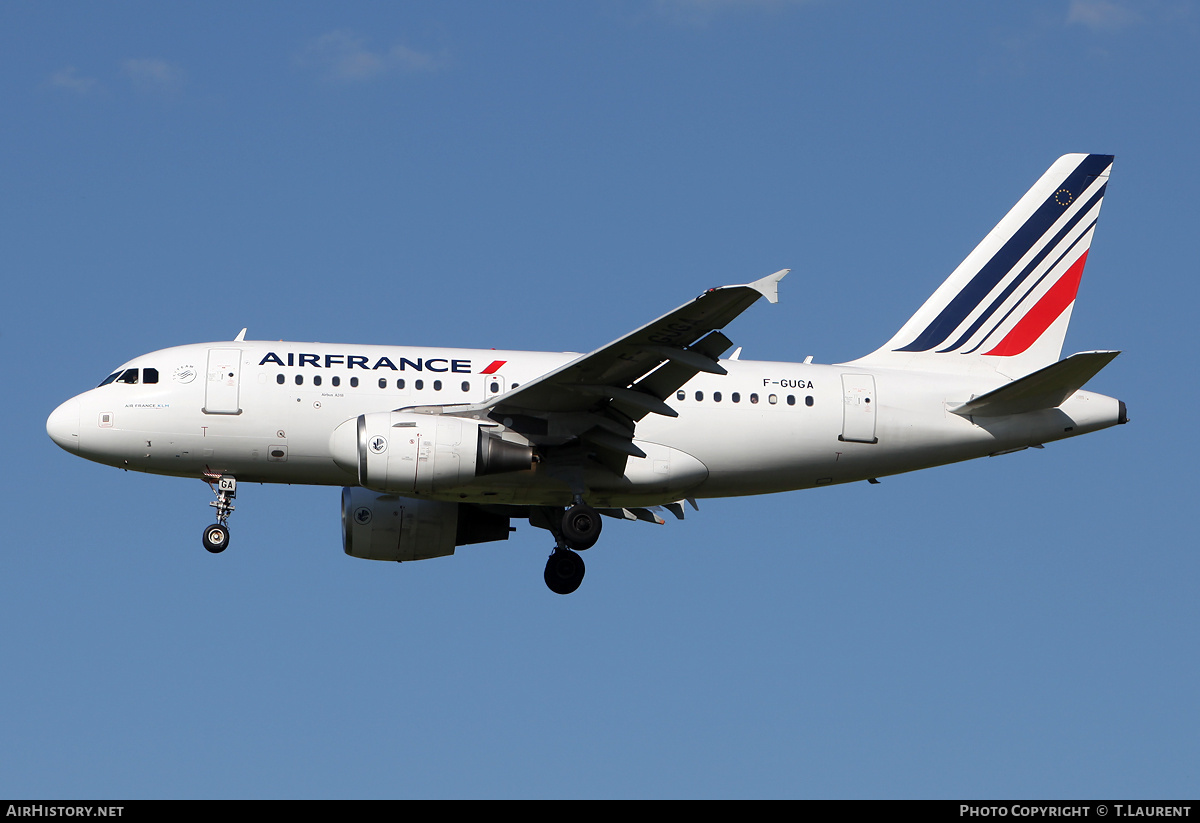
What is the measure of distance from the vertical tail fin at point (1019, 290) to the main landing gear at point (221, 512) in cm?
1410

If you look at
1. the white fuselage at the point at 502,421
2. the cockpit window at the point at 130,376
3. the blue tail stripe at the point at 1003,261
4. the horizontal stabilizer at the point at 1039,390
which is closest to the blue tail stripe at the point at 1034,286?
the blue tail stripe at the point at 1003,261

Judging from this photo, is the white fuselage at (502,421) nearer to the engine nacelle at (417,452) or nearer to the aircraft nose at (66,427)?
the aircraft nose at (66,427)

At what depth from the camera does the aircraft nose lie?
2989 centimetres

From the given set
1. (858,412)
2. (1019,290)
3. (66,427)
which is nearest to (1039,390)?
(858,412)

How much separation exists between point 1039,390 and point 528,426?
10529mm

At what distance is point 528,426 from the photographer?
29.0m

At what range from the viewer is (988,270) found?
34.6m

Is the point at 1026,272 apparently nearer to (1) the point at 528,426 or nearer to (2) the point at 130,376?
(1) the point at 528,426

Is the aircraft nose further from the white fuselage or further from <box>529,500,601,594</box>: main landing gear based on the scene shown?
<box>529,500,601,594</box>: main landing gear
